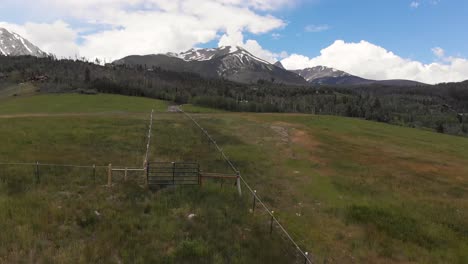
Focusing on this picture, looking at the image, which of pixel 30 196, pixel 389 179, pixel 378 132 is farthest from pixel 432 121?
pixel 30 196

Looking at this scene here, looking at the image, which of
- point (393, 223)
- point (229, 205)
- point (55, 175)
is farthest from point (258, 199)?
point (55, 175)

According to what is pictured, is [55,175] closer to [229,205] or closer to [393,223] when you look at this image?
[229,205]

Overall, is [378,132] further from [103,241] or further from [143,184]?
[103,241]

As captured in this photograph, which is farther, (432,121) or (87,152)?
(432,121)

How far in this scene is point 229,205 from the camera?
21.4m

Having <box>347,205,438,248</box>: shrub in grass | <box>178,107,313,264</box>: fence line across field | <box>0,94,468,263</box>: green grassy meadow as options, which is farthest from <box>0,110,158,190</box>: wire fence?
<box>347,205,438,248</box>: shrub in grass

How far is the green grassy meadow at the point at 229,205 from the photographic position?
14.8 meters

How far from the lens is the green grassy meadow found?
14.8m

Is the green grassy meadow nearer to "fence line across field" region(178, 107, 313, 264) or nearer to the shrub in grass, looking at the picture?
the shrub in grass

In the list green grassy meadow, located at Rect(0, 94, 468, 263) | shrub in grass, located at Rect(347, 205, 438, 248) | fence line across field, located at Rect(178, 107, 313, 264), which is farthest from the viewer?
shrub in grass, located at Rect(347, 205, 438, 248)

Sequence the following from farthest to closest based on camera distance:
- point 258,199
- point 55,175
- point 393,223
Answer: point 55,175
point 258,199
point 393,223

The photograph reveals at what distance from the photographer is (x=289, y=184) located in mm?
28031

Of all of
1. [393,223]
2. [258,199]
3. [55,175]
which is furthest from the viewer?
[55,175]

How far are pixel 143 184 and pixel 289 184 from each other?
12.3 meters
